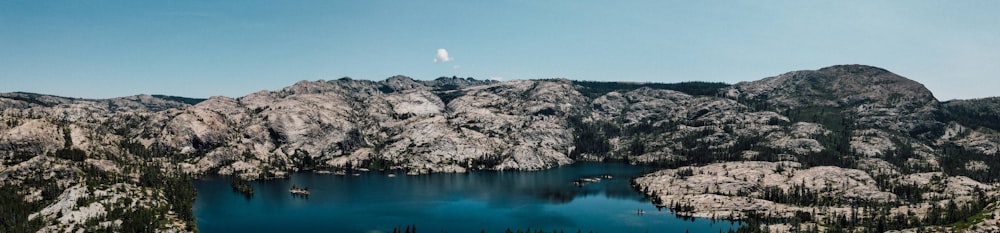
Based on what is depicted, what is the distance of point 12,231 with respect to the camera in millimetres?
198750

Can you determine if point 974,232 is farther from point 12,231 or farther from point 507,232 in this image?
point 12,231

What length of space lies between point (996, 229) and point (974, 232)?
684 cm

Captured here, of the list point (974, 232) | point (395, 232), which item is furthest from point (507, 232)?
point (974, 232)

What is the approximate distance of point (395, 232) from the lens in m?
199

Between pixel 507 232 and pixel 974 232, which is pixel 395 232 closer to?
pixel 507 232

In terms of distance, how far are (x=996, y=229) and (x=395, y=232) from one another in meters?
209

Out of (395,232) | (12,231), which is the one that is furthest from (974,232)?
(12,231)

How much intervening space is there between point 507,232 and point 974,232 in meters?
163

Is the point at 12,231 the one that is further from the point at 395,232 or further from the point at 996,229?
the point at 996,229

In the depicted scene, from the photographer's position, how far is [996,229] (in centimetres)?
19812

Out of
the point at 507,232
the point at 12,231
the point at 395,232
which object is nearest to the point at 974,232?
the point at 507,232

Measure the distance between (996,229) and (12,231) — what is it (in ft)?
1123

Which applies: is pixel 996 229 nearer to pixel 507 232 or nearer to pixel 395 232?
pixel 507 232

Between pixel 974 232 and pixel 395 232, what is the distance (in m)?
202
